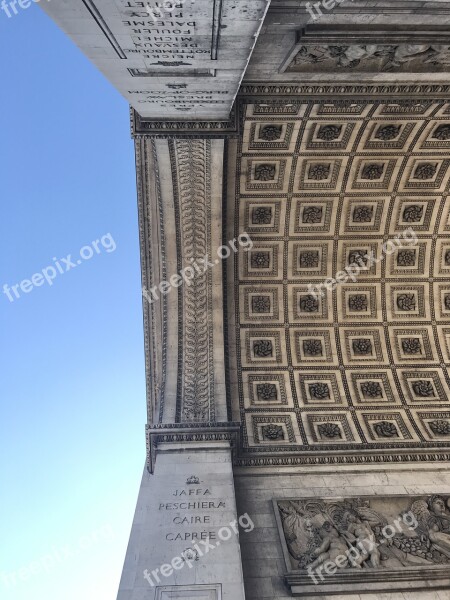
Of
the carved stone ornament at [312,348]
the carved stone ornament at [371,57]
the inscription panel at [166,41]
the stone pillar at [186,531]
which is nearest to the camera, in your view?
the inscription panel at [166,41]

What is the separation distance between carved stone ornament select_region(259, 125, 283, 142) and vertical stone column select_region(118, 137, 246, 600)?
1.61m

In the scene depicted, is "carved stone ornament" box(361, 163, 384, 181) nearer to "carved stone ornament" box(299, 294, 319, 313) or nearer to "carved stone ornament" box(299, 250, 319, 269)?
"carved stone ornament" box(299, 250, 319, 269)

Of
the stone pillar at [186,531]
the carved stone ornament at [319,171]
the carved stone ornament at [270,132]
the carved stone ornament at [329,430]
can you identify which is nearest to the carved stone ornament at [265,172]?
the carved stone ornament at [270,132]

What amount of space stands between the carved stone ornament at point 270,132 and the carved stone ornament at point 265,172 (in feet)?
2.76

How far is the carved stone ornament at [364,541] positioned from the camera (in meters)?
9.60

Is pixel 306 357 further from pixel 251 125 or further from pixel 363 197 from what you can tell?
pixel 251 125

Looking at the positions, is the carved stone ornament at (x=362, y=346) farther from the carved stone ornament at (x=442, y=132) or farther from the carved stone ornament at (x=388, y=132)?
the carved stone ornament at (x=442, y=132)

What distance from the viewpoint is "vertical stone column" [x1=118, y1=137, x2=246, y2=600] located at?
29.1ft

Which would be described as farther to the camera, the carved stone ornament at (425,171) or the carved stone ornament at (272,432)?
the carved stone ornament at (425,171)

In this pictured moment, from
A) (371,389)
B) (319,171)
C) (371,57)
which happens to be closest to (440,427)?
(371,389)

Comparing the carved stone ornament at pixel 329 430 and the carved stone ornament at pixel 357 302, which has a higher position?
the carved stone ornament at pixel 357 302

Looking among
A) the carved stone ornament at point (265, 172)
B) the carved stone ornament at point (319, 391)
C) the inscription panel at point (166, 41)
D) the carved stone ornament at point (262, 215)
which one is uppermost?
the inscription panel at point (166, 41)

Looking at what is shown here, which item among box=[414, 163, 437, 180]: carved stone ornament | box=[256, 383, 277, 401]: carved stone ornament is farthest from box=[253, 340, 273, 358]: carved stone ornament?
box=[414, 163, 437, 180]: carved stone ornament

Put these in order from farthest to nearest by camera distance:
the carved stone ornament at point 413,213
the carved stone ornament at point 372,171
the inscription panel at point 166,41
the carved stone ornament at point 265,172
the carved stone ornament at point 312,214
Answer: the carved stone ornament at point 413,213 < the carved stone ornament at point 312,214 < the carved stone ornament at point 372,171 < the carved stone ornament at point 265,172 < the inscription panel at point 166,41
